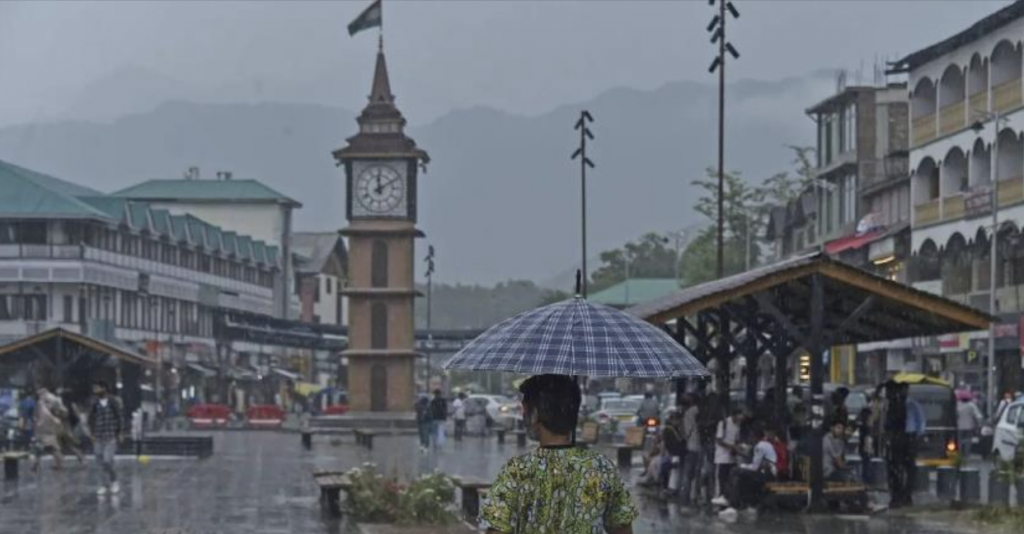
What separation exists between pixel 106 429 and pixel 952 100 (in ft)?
139

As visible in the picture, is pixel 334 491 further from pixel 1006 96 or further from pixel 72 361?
pixel 1006 96

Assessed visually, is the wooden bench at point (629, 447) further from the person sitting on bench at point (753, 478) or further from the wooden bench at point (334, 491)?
the wooden bench at point (334, 491)

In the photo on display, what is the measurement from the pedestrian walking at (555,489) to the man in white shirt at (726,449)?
20.6 metres

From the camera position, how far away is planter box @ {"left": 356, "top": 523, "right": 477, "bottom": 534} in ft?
79.6

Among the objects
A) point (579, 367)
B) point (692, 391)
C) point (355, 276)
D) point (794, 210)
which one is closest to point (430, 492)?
point (692, 391)

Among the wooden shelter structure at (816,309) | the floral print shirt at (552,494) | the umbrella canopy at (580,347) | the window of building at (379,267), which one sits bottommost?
the floral print shirt at (552,494)

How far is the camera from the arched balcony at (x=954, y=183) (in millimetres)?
67188

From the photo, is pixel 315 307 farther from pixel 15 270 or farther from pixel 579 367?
pixel 579 367

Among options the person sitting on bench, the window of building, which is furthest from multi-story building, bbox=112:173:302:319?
the person sitting on bench

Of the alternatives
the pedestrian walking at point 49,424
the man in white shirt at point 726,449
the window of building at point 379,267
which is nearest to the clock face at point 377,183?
the window of building at point 379,267

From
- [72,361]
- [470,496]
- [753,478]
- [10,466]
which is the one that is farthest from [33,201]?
[753,478]

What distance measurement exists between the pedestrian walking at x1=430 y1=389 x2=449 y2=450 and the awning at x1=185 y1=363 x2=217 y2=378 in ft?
176

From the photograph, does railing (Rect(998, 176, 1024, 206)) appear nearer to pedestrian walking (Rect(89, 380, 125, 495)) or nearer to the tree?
pedestrian walking (Rect(89, 380, 125, 495))

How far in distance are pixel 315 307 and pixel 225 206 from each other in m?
15.7
